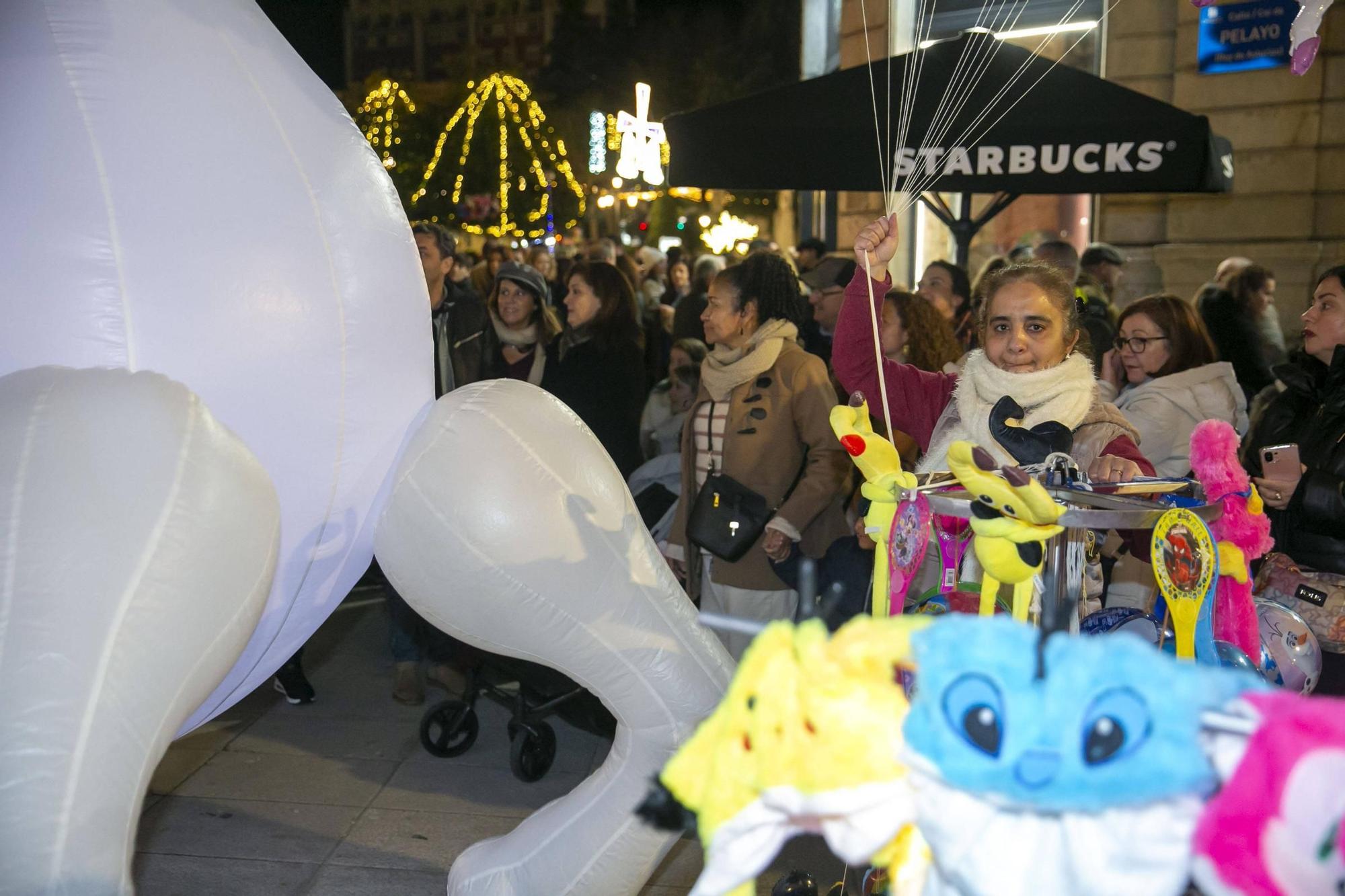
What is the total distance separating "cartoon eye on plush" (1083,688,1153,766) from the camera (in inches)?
51.6

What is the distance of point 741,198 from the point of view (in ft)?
90.2

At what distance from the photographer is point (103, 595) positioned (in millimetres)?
1921

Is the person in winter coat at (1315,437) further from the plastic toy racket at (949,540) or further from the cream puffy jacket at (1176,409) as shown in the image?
the plastic toy racket at (949,540)

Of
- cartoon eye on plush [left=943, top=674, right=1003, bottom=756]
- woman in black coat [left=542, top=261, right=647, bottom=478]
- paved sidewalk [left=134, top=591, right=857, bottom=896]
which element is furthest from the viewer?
woman in black coat [left=542, top=261, right=647, bottom=478]

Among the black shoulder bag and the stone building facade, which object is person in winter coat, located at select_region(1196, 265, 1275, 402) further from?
the stone building facade

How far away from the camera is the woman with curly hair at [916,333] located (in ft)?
15.4

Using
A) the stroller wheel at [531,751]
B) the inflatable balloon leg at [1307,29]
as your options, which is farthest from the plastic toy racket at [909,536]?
the stroller wheel at [531,751]

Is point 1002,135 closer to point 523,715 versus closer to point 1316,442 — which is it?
point 1316,442

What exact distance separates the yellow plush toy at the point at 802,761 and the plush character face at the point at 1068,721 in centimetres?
9

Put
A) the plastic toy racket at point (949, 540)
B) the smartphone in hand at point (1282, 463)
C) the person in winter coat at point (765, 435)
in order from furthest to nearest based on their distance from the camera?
the person in winter coat at point (765, 435), the smartphone in hand at point (1282, 463), the plastic toy racket at point (949, 540)

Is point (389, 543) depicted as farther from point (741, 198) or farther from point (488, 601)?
point (741, 198)

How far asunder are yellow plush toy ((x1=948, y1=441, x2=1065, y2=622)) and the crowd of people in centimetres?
44

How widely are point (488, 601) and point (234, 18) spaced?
4.33 ft

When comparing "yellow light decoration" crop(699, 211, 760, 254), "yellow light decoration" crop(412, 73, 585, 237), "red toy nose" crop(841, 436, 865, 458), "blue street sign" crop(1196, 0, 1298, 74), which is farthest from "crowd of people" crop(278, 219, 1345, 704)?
"yellow light decoration" crop(412, 73, 585, 237)
